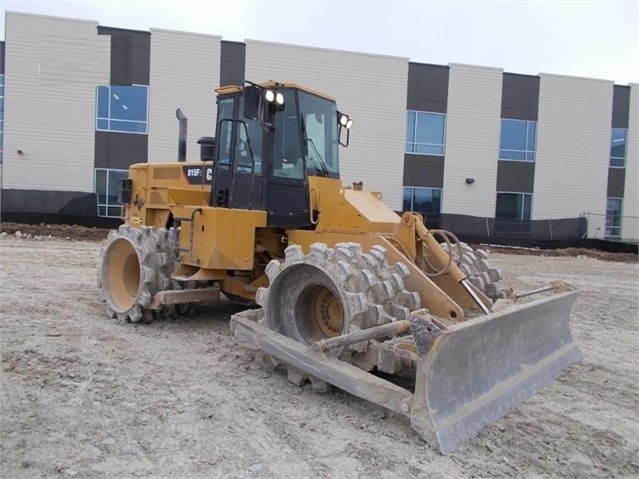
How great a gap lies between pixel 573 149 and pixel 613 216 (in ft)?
14.1

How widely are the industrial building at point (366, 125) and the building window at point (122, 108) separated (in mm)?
45

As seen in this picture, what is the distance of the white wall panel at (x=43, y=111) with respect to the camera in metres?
21.9

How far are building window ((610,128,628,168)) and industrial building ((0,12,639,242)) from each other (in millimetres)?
92

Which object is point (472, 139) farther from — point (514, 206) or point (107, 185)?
point (107, 185)

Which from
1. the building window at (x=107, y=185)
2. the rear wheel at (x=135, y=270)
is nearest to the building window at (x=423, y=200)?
the building window at (x=107, y=185)

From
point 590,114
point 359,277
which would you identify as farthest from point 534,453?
point 590,114

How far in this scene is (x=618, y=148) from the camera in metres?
28.4

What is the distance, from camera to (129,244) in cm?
705

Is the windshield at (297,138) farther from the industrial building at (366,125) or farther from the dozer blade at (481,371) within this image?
the industrial building at (366,125)

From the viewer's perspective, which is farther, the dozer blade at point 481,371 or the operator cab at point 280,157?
the operator cab at point 280,157

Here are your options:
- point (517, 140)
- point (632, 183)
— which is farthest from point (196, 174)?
point (632, 183)

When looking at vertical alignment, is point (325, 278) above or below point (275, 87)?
below

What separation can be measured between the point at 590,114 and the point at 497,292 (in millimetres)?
26052

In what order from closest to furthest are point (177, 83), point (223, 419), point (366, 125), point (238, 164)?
1. point (223, 419)
2. point (238, 164)
3. point (177, 83)
4. point (366, 125)
